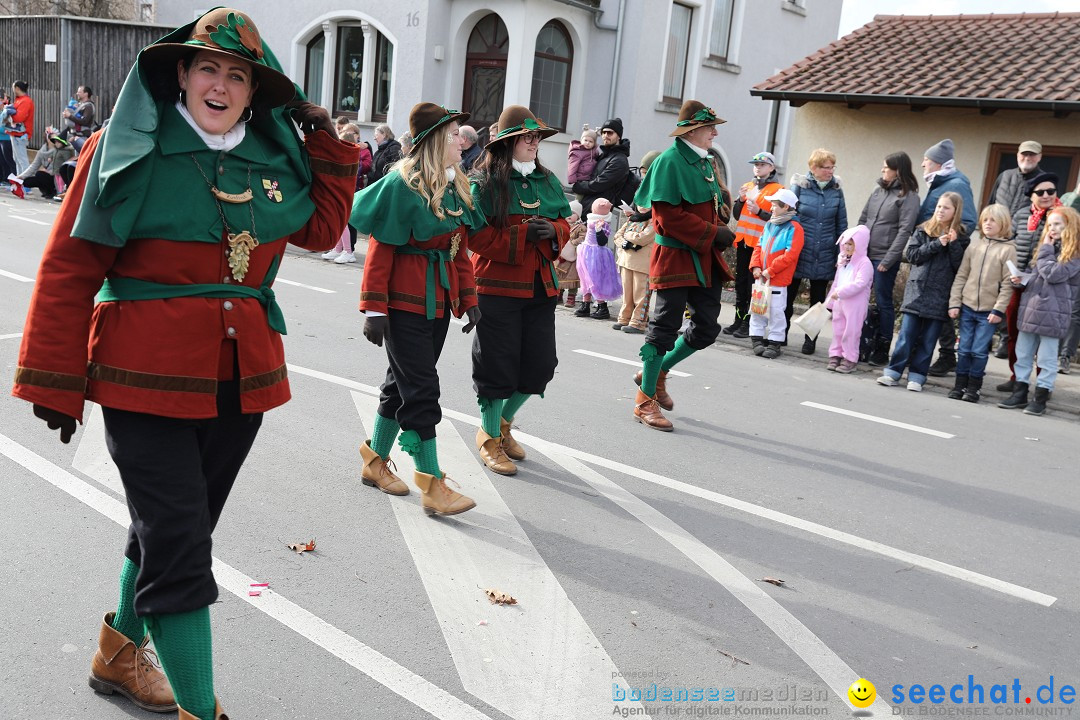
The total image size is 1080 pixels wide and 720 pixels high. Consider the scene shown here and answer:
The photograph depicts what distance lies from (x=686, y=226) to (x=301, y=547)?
3.54 meters

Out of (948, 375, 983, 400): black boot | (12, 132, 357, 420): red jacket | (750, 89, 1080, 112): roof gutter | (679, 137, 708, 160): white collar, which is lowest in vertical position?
(948, 375, 983, 400): black boot

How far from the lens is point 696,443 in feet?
22.6

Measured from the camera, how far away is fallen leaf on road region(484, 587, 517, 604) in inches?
164

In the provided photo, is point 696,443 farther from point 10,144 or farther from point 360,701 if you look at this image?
point 10,144

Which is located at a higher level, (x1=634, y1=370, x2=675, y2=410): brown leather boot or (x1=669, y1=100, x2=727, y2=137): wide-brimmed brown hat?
(x1=669, y1=100, x2=727, y2=137): wide-brimmed brown hat

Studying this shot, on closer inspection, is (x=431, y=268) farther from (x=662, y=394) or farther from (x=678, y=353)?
(x=662, y=394)

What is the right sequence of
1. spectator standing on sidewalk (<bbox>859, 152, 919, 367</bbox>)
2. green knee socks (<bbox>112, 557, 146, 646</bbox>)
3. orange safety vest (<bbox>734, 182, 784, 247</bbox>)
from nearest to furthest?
green knee socks (<bbox>112, 557, 146, 646</bbox>), spectator standing on sidewalk (<bbox>859, 152, 919, 367</bbox>), orange safety vest (<bbox>734, 182, 784, 247</bbox>)

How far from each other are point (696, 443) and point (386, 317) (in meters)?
2.71

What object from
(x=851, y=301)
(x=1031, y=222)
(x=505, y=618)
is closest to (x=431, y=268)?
(x=505, y=618)

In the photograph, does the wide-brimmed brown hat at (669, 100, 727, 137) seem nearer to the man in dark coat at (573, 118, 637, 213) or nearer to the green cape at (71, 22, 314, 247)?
the green cape at (71, 22, 314, 247)

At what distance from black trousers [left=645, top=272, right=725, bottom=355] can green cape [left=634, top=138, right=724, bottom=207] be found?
0.62 metres

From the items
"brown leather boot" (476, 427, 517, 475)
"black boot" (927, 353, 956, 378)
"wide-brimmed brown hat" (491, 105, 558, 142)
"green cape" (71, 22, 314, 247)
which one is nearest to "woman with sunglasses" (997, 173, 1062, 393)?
"black boot" (927, 353, 956, 378)

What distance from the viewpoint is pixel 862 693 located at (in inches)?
144

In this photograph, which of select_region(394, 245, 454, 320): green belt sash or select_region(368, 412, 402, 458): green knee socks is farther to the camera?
select_region(368, 412, 402, 458): green knee socks
